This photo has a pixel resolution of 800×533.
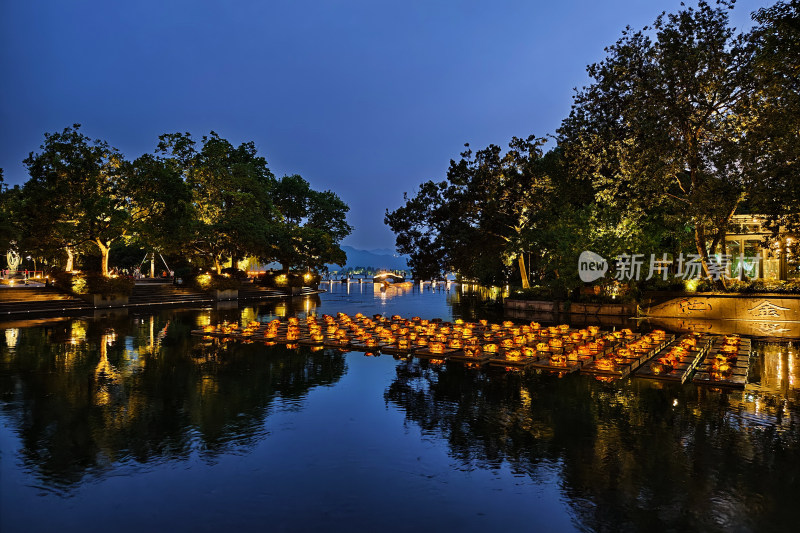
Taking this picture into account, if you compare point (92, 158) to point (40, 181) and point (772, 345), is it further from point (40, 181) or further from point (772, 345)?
point (772, 345)

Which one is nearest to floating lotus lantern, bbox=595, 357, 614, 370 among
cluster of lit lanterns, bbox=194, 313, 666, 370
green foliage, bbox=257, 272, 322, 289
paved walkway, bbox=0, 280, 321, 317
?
cluster of lit lanterns, bbox=194, 313, 666, 370

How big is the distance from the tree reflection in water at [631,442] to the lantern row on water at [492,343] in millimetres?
1814

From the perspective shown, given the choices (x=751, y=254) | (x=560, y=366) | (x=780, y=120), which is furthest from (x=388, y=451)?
(x=751, y=254)

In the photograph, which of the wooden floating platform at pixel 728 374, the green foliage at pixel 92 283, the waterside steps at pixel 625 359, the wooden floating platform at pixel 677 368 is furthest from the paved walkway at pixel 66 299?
the wooden floating platform at pixel 728 374

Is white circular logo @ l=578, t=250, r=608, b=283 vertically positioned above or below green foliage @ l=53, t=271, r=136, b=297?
above

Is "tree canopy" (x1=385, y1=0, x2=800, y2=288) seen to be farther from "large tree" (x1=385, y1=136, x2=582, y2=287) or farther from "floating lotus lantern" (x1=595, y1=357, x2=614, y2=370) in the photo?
"floating lotus lantern" (x1=595, y1=357, x2=614, y2=370)

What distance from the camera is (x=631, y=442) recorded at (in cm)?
916

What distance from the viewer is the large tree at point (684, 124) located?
96.8 ft

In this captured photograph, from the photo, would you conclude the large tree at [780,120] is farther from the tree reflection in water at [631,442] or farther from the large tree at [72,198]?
the large tree at [72,198]

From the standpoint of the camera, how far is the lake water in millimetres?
6426

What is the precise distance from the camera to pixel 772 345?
69.8 ft

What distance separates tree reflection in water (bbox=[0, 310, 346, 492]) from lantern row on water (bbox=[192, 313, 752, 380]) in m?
1.85

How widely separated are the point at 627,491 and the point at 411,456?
10.8 ft

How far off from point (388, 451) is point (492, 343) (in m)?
11.4
